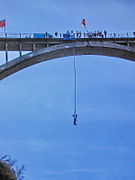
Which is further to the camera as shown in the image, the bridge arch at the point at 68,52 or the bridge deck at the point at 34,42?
the bridge deck at the point at 34,42

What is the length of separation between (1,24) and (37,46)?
3.82 m

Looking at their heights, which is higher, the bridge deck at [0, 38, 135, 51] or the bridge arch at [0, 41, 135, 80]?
the bridge deck at [0, 38, 135, 51]

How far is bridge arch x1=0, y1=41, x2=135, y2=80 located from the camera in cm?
3030

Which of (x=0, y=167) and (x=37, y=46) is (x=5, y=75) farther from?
(x=0, y=167)

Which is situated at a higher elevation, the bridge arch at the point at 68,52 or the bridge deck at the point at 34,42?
the bridge deck at the point at 34,42

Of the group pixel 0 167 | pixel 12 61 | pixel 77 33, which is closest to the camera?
pixel 0 167

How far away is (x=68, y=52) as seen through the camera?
32000mm

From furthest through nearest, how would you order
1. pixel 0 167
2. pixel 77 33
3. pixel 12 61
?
pixel 77 33, pixel 12 61, pixel 0 167

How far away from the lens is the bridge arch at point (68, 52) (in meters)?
30.3

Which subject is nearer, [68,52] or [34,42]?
[34,42]

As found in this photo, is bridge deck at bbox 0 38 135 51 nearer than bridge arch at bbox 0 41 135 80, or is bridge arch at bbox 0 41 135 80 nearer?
bridge arch at bbox 0 41 135 80

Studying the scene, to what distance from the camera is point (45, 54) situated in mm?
30844

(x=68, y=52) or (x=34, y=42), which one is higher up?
(x=34, y=42)

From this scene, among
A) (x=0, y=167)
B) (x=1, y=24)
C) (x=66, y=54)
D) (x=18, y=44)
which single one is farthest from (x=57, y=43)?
(x=0, y=167)
